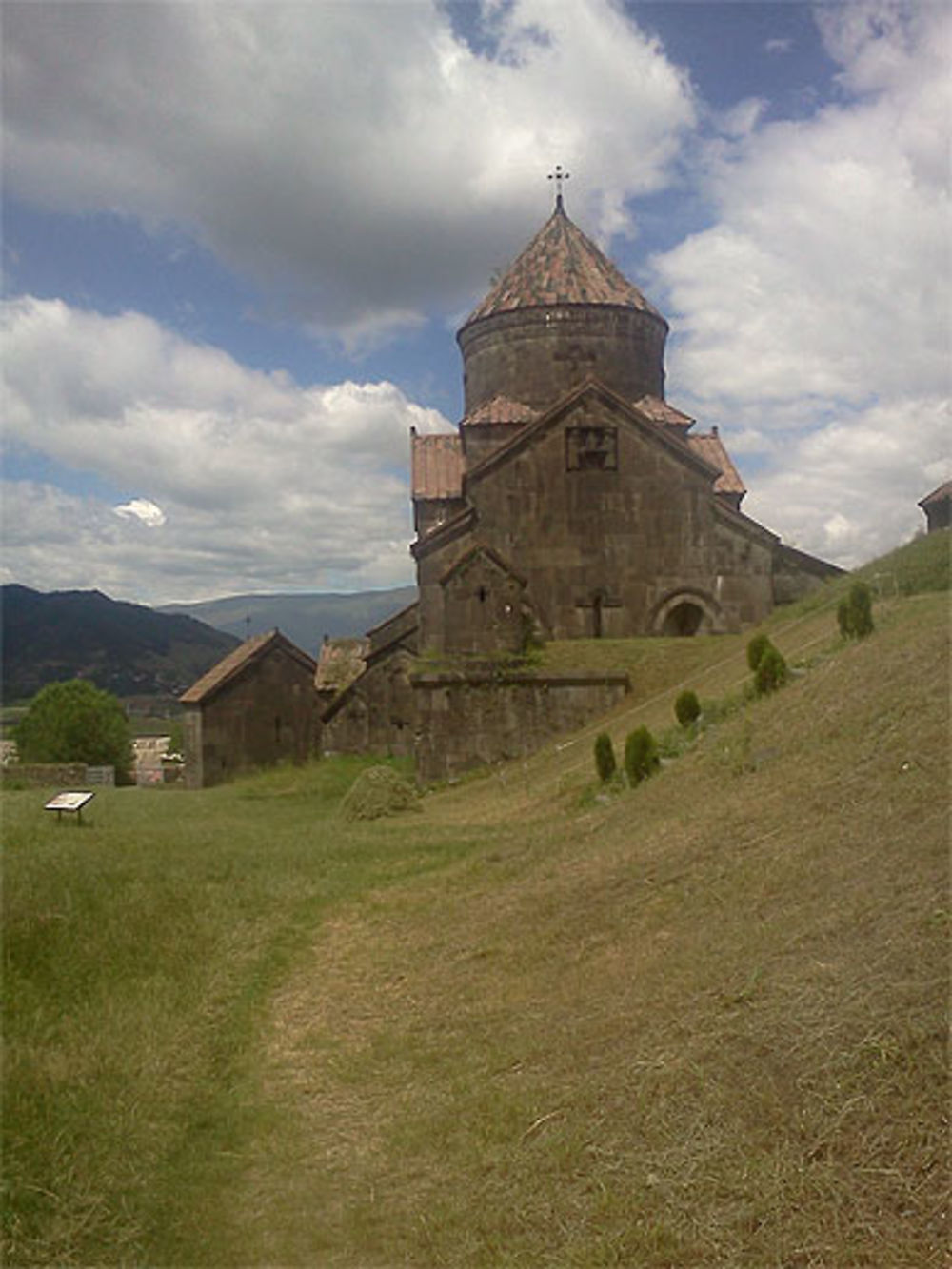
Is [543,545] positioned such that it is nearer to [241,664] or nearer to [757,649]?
[241,664]

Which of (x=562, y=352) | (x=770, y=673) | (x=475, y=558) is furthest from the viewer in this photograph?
(x=562, y=352)

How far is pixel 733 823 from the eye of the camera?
279 inches

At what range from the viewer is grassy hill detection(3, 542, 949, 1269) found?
11.5ft

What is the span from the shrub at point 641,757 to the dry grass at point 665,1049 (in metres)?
2.06

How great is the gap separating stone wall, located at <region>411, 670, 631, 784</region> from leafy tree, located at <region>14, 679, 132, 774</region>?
2255cm

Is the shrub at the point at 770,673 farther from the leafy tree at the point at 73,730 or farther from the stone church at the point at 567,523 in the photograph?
the leafy tree at the point at 73,730

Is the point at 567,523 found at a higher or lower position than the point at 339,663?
higher

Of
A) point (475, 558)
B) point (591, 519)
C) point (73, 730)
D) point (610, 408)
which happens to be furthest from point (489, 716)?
point (73, 730)

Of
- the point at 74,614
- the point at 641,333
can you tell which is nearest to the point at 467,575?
the point at 641,333

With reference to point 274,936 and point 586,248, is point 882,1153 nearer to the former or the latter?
point 274,936

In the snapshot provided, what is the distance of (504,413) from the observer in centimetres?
2041

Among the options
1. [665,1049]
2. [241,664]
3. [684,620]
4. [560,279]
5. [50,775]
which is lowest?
[665,1049]

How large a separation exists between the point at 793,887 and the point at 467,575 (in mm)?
11773

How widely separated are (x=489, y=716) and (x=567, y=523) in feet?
12.9
